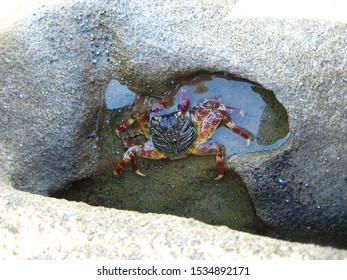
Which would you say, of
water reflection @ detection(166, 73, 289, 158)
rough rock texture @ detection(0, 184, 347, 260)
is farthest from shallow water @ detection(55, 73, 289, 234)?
rough rock texture @ detection(0, 184, 347, 260)

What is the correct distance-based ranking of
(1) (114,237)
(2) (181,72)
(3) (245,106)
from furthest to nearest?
(3) (245,106)
(2) (181,72)
(1) (114,237)

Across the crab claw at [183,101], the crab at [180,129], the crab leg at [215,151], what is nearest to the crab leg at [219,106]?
the crab at [180,129]

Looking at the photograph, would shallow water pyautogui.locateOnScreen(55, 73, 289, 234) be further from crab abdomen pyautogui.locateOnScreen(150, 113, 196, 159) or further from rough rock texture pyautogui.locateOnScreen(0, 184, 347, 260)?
rough rock texture pyautogui.locateOnScreen(0, 184, 347, 260)

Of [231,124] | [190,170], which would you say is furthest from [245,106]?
[190,170]

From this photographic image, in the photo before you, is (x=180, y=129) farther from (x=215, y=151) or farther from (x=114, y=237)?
(x=114, y=237)

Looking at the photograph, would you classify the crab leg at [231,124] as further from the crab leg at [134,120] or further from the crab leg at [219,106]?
the crab leg at [134,120]

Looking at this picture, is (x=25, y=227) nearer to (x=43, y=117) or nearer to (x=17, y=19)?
(x=43, y=117)
